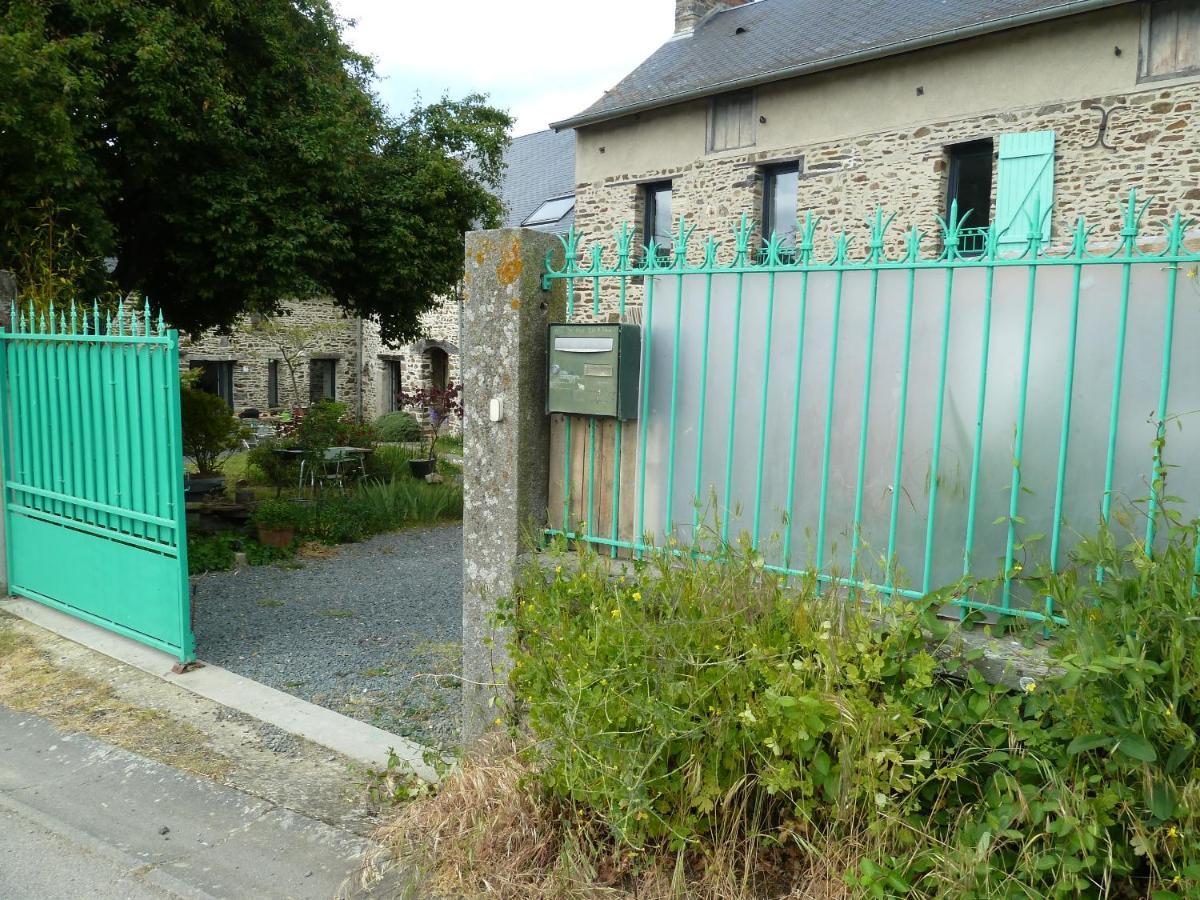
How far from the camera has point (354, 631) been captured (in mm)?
6148

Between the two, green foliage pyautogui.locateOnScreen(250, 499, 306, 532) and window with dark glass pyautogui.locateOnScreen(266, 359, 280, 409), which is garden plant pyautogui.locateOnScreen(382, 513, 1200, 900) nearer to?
green foliage pyautogui.locateOnScreen(250, 499, 306, 532)

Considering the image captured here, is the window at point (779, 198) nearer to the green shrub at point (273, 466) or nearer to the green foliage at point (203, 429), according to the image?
the green shrub at point (273, 466)

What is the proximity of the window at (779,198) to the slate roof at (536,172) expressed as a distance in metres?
7.03

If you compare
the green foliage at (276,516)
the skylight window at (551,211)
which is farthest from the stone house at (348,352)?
the green foliage at (276,516)

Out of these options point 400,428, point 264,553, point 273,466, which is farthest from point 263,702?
point 400,428

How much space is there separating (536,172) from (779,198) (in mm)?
10700

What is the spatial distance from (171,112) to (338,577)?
14.9ft

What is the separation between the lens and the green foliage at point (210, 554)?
778 centimetres

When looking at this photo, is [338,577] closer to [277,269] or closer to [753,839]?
[277,269]

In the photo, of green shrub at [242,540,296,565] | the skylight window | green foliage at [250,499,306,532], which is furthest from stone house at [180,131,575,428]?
green shrub at [242,540,296,565]

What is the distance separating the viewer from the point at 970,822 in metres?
2.29

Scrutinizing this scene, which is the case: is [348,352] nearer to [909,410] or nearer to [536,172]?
[536,172]

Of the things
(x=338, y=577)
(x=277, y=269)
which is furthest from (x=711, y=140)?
(x=338, y=577)

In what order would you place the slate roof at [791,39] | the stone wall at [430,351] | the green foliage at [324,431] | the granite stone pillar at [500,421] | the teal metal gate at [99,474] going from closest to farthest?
the granite stone pillar at [500,421]
the teal metal gate at [99,474]
the slate roof at [791,39]
the green foliage at [324,431]
the stone wall at [430,351]
